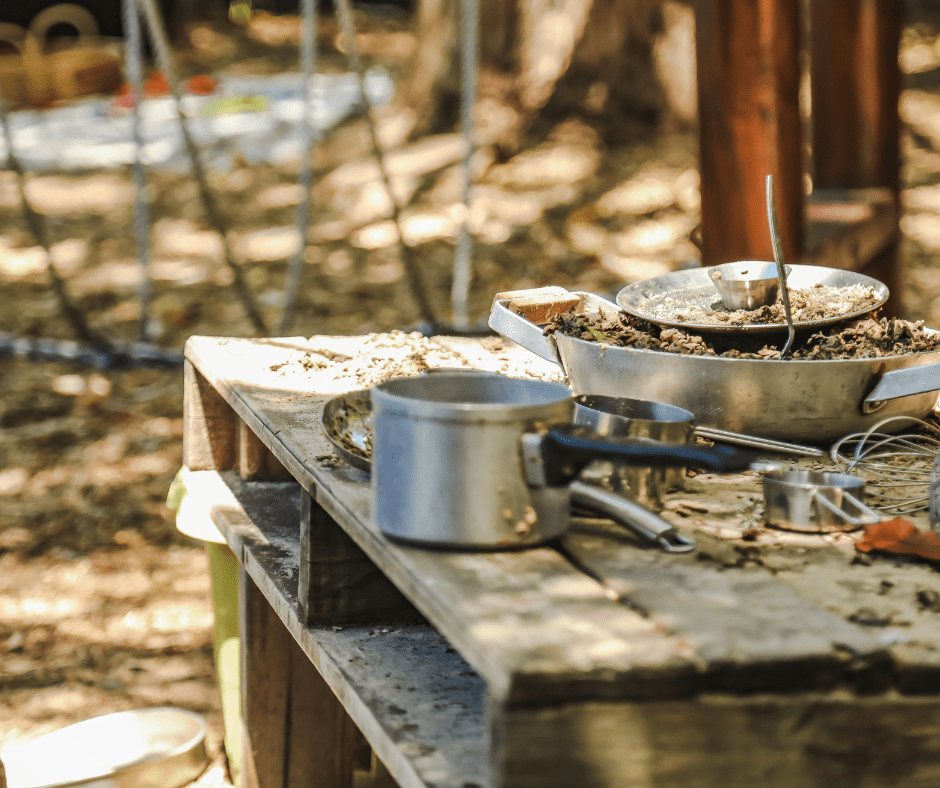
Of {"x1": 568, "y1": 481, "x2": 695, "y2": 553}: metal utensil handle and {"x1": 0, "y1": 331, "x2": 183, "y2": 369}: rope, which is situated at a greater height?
{"x1": 568, "y1": 481, "x2": 695, "y2": 553}: metal utensil handle

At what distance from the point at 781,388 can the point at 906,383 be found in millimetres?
119

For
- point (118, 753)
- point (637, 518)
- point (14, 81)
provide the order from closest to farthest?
point (637, 518) < point (118, 753) < point (14, 81)

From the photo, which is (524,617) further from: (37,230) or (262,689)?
(37,230)

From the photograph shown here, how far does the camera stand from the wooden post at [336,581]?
1.05 m

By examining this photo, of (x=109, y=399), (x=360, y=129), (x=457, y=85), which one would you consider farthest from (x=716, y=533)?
(x=360, y=129)

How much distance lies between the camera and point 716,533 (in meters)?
0.89

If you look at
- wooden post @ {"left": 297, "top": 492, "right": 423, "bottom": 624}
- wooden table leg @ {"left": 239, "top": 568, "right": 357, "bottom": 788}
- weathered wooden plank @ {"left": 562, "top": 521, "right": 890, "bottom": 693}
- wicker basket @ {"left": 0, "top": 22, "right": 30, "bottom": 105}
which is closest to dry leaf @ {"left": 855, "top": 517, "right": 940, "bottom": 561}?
weathered wooden plank @ {"left": 562, "top": 521, "right": 890, "bottom": 693}

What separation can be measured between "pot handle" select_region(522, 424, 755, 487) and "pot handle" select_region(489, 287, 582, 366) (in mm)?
504

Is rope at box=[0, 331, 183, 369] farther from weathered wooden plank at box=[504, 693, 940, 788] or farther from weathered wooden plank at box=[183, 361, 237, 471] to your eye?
weathered wooden plank at box=[504, 693, 940, 788]

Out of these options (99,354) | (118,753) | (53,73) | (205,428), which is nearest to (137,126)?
(99,354)

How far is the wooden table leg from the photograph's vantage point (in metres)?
1.45

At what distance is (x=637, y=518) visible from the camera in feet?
2.81

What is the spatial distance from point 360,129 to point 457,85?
0.88 metres

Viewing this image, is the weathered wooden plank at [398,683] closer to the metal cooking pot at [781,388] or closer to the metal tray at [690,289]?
the metal cooking pot at [781,388]
